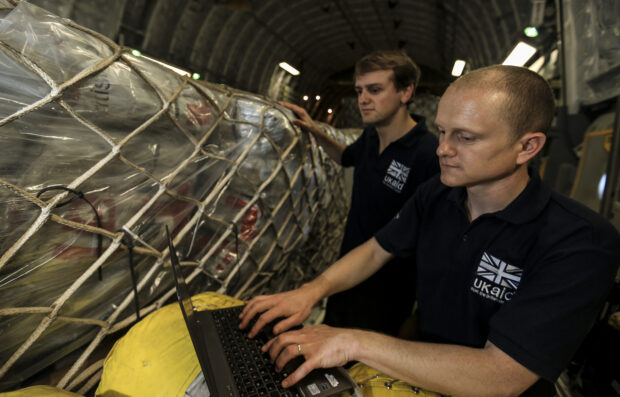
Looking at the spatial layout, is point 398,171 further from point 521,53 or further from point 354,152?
point 521,53

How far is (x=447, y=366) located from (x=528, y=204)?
358mm

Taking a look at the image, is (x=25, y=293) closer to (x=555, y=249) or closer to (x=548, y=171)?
(x=555, y=249)

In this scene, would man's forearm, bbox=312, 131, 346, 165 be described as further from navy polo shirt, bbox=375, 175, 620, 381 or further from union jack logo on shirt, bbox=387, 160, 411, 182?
navy polo shirt, bbox=375, 175, 620, 381

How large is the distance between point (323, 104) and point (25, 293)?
10.2m

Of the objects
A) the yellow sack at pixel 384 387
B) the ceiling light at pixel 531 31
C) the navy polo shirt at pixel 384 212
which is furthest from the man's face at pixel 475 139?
the ceiling light at pixel 531 31

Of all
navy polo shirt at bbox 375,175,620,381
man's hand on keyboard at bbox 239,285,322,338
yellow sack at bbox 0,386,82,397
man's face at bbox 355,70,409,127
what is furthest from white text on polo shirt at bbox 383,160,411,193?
yellow sack at bbox 0,386,82,397

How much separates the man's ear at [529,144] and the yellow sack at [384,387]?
1.58ft

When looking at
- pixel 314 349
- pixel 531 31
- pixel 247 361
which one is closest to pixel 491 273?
pixel 314 349

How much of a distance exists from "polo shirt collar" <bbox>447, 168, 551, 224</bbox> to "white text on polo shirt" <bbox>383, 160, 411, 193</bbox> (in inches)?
21.1

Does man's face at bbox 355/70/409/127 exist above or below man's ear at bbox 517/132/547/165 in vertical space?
above

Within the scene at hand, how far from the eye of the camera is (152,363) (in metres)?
0.57

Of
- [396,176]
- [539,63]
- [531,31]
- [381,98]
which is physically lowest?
[396,176]

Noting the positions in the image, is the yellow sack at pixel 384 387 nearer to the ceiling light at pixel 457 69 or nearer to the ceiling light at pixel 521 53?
the ceiling light at pixel 457 69

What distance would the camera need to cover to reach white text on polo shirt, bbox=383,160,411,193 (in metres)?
1.20
